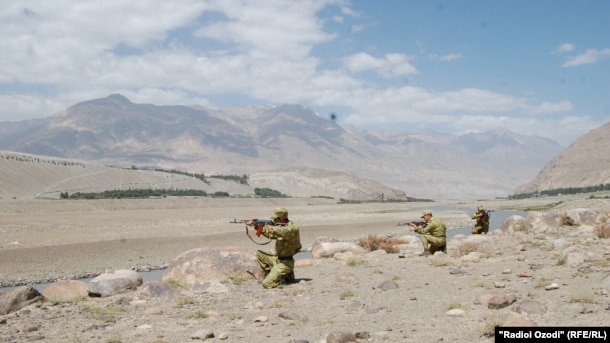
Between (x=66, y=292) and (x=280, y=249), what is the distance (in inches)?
198

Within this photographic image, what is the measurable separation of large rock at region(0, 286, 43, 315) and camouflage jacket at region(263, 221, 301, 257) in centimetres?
522

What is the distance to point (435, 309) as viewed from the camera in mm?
9016

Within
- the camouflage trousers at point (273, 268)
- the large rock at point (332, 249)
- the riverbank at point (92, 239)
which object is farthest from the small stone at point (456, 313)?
the riverbank at point (92, 239)

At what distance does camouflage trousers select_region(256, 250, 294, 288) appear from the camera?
1249 cm

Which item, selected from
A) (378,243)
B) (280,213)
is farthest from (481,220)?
(280,213)

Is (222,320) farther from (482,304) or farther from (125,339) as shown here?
(482,304)

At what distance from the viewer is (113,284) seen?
12.8 m

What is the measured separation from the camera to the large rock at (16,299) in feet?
34.8

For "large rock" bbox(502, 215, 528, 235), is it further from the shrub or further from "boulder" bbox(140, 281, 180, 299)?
"boulder" bbox(140, 281, 180, 299)

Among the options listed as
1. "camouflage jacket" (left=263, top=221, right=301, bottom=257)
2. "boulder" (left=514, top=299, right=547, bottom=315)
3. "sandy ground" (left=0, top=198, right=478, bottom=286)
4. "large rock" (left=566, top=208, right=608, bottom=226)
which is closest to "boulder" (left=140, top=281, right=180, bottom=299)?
"camouflage jacket" (left=263, top=221, right=301, bottom=257)

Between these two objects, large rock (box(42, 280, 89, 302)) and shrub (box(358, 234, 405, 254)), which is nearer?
large rock (box(42, 280, 89, 302))

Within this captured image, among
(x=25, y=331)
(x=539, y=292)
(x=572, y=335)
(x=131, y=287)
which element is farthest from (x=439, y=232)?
(x=25, y=331)

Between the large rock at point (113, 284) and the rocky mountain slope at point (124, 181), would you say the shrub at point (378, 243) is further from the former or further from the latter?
the rocky mountain slope at point (124, 181)

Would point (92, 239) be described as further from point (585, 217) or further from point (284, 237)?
point (585, 217)
